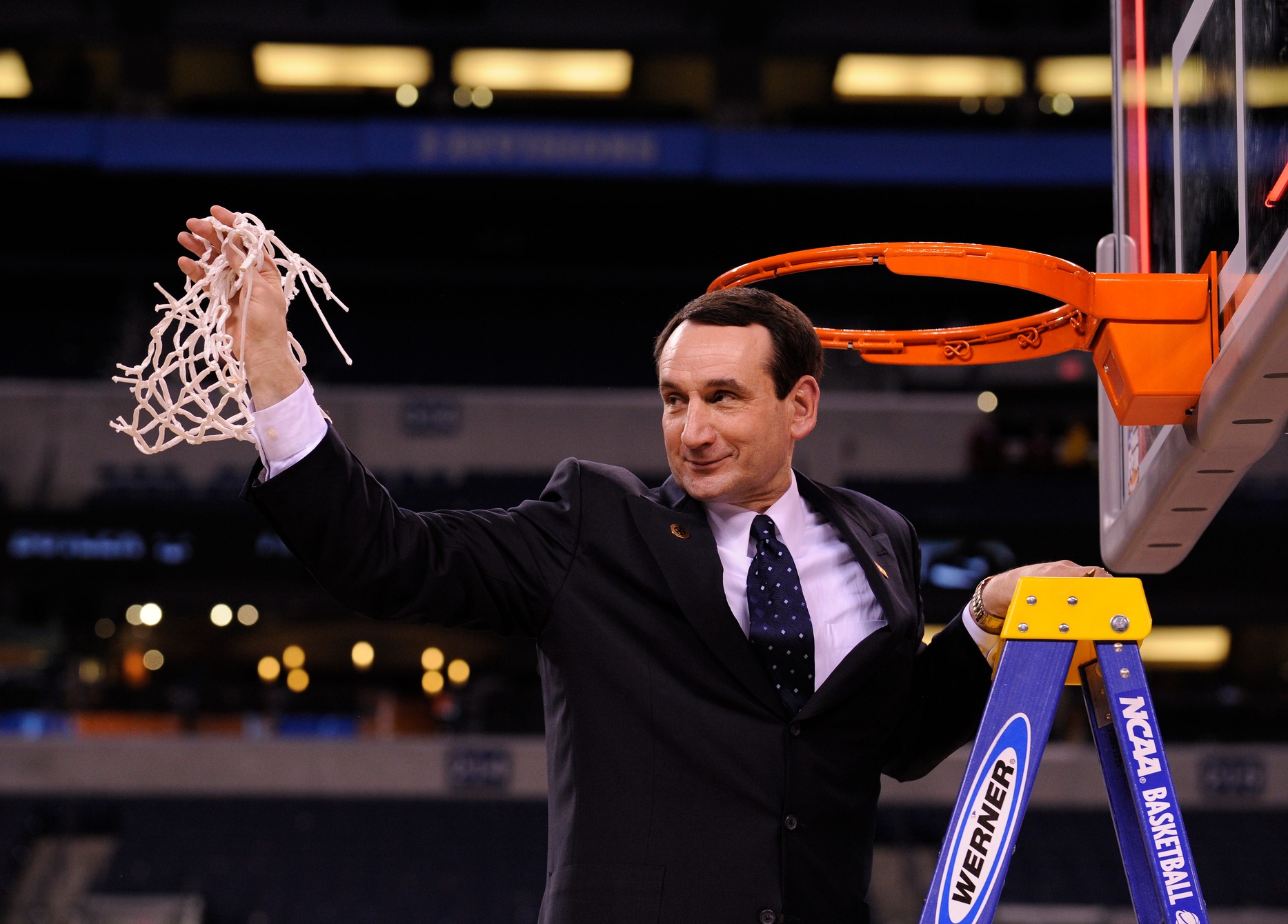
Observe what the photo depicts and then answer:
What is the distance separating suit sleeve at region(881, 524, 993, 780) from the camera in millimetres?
2195

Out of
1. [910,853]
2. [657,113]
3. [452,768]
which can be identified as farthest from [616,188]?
[910,853]

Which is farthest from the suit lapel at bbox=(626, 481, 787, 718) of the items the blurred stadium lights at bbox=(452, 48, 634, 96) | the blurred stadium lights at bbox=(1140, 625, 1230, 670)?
the blurred stadium lights at bbox=(1140, 625, 1230, 670)

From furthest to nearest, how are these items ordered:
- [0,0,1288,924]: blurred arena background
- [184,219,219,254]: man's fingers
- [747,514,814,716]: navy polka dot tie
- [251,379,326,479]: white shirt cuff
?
[0,0,1288,924]: blurred arena background → [747,514,814,716]: navy polka dot tie → [184,219,219,254]: man's fingers → [251,379,326,479]: white shirt cuff

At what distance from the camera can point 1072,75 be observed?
16.1 meters

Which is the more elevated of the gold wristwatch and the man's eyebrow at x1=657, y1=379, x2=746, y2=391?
the man's eyebrow at x1=657, y1=379, x2=746, y2=391

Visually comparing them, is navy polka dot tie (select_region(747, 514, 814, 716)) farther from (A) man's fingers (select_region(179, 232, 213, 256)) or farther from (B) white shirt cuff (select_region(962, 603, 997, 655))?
(A) man's fingers (select_region(179, 232, 213, 256))

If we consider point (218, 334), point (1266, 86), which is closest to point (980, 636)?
point (1266, 86)

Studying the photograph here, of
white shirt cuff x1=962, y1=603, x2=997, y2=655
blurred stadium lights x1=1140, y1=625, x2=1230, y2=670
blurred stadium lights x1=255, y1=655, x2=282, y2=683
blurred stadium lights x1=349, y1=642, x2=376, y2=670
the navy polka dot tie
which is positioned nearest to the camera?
the navy polka dot tie

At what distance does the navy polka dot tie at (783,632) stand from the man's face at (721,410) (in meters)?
0.15

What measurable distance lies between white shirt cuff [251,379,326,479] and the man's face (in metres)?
0.52

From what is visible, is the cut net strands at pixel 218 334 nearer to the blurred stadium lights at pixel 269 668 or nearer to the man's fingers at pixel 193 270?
the man's fingers at pixel 193 270

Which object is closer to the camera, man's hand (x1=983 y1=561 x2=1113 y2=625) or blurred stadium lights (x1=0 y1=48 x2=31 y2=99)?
man's hand (x1=983 y1=561 x2=1113 y2=625)

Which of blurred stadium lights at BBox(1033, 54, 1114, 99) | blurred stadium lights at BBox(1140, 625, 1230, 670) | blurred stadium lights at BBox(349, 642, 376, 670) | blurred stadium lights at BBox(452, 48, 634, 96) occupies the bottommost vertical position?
blurred stadium lights at BBox(1140, 625, 1230, 670)

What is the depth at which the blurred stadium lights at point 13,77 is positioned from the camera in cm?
1600
